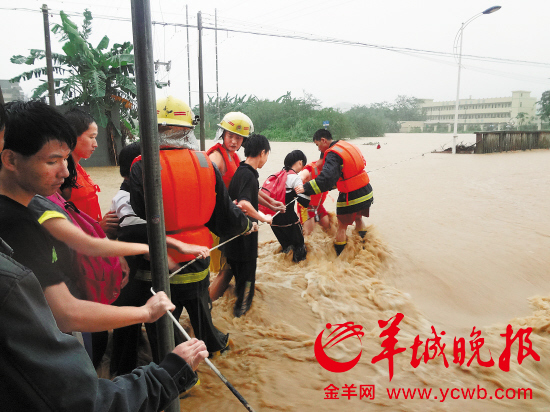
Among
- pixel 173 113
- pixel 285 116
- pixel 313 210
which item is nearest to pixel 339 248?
pixel 313 210

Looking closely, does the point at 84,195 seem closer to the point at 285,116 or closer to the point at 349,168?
the point at 349,168

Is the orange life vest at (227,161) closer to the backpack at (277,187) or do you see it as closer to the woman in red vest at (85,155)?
the woman in red vest at (85,155)

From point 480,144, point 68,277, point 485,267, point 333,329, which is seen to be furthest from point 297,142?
point 68,277

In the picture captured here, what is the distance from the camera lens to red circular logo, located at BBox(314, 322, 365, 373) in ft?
9.05

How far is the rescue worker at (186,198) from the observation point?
2236mm

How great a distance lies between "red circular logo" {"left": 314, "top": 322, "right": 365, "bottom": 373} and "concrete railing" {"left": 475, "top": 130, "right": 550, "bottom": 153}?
18007 millimetres

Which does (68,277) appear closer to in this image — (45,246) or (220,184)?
(45,246)

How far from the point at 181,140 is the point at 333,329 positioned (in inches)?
86.8

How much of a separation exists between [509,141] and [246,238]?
20.8 metres

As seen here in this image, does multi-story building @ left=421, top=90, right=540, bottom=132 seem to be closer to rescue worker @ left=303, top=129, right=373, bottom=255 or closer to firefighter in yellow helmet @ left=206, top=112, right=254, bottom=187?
rescue worker @ left=303, top=129, right=373, bottom=255

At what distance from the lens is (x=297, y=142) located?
24375 mm

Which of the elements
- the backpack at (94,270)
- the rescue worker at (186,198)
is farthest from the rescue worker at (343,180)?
the backpack at (94,270)

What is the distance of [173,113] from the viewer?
7.64 ft

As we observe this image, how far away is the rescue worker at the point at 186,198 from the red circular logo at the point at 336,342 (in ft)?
3.08
